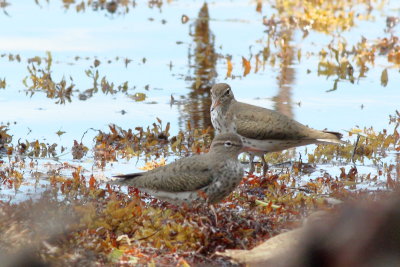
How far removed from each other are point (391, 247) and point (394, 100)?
1193 centimetres

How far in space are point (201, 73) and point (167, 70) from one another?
0.71 metres

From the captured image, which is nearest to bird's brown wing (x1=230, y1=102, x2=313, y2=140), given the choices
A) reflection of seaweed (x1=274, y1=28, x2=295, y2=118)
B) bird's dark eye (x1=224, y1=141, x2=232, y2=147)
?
bird's dark eye (x1=224, y1=141, x2=232, y2=147)

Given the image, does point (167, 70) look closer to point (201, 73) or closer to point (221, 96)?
point (201, 73)

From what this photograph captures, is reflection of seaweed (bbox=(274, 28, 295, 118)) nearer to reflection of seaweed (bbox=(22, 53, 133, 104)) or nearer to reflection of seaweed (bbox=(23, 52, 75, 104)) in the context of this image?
reflection of seaweed (bbox=(22, 53, 133, 104))

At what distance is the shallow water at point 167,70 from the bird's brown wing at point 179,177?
1.89m

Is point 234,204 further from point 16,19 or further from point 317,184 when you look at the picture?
point 16,19

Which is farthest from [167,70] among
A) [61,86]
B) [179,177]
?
[179,177]

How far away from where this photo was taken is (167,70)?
17.6 meters

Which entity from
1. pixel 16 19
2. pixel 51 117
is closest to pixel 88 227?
pixel 51 117

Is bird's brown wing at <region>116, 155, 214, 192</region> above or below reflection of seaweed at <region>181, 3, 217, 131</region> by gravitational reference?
Result: above

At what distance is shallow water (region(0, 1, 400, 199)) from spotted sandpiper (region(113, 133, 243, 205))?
200 cm

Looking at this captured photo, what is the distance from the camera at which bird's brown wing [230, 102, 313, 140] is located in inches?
441

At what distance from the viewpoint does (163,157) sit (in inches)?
473

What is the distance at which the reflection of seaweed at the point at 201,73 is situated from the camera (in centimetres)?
1437
